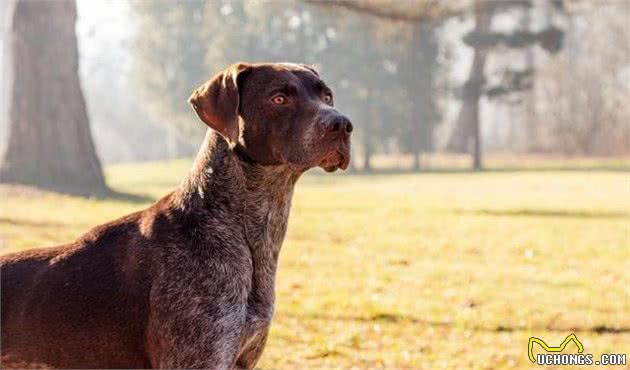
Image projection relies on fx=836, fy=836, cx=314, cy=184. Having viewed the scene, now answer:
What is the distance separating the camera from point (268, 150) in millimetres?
4199

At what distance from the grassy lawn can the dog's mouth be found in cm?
251

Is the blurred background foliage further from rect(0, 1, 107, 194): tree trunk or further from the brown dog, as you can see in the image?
the brown dog

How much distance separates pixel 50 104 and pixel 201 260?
1816 cm

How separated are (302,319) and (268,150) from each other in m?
3.90

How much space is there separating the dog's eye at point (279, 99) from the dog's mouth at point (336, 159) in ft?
1.20

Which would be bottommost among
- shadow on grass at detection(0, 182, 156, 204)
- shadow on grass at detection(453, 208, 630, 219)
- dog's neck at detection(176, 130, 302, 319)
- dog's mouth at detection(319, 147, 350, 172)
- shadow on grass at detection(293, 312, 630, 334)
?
shadow on grass at detection(453, 208, 630, 219)

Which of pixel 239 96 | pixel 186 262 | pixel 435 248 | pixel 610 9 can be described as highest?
pixel 610 9

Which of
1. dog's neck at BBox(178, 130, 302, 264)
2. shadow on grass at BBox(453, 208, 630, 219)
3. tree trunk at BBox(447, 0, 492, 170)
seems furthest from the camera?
tree trunk at BBox(447, 0, 492, 170)

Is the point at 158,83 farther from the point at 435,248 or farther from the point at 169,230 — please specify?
the point at 169,230

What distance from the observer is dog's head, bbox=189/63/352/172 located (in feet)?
13.5

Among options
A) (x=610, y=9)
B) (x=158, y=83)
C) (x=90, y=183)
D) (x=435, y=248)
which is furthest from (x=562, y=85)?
(x=435, y=248)

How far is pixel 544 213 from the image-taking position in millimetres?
18719

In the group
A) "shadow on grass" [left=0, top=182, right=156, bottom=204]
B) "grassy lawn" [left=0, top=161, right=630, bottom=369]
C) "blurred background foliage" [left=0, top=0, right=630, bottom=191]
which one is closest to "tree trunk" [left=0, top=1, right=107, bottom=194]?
"shadow on grass" [left=0, top=182, right=156, bottom=204]

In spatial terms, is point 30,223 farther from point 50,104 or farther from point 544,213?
point 544,213
